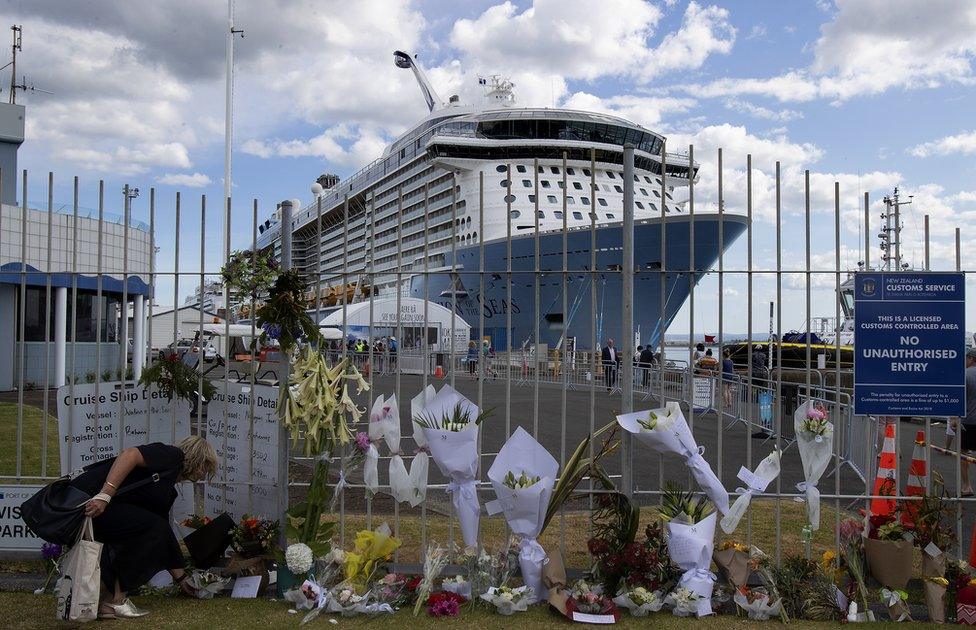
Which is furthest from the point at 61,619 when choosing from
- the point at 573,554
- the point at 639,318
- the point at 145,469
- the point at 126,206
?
the point at 639,318

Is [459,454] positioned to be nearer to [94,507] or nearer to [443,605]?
[443,605]

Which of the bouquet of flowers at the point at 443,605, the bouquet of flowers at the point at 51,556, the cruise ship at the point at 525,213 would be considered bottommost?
the bouquet of flowers at the point at 443,605

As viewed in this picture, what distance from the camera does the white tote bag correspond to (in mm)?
3646

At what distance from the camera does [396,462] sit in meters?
4.20

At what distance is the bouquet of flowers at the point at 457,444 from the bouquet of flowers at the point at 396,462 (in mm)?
147

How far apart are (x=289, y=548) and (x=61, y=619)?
1.17 meters

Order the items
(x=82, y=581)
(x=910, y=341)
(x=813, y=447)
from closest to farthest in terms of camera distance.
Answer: (x=82, y=581) < (x=813, y=447) < (x=910, y=341)

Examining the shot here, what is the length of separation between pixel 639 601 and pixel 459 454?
126 centimetres

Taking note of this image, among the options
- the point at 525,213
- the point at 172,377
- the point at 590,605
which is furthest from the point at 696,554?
the point at 525,213

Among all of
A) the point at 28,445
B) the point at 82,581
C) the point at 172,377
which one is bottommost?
the point at 28,445

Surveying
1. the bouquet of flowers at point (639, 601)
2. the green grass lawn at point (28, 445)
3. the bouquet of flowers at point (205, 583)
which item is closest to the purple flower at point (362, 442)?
the bouquet of flowers at point (205, 583)

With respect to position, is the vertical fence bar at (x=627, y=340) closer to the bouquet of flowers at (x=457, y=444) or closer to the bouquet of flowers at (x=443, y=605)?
the bouquet of flowers at (x=457, y=444)

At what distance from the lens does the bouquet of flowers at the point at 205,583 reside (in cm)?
419

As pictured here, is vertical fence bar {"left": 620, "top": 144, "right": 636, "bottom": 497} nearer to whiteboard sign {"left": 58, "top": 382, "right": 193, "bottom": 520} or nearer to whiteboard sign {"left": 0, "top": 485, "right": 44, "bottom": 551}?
whiteboard sign {"left": 58, "top": 382, "right": 193, "bottom": 520}
